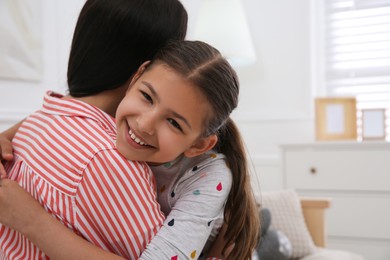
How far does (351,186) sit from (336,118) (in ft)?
1.82

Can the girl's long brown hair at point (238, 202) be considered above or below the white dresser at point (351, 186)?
above

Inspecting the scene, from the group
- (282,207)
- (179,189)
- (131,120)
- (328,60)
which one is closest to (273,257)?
(282,207)

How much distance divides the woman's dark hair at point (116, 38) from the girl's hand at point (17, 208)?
23cm

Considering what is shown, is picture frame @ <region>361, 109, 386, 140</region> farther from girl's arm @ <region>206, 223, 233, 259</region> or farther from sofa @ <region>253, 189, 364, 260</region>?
girl's arm @ <region>206, 223, 233, 259</region>

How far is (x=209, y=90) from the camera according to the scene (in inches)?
35.5

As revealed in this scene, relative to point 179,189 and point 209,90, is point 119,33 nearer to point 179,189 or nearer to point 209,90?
point 209,90

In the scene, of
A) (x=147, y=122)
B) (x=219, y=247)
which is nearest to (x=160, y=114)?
(x=147, y=122)

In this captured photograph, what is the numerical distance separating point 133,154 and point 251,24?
10.0ft

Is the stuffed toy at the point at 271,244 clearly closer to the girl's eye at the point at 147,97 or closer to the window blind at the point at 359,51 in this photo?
the girl's eye at the point at 147,97

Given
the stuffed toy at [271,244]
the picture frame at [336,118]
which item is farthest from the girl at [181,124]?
the picture frame at [336,118]

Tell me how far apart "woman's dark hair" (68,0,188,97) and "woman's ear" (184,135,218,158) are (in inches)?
7.5

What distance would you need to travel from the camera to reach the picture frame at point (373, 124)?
10.5 ft

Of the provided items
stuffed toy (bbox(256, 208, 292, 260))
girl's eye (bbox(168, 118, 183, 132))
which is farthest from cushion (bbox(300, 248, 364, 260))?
girl's eye (bbox(168, 118, 183, 132))

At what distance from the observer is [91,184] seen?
2.66 ft
